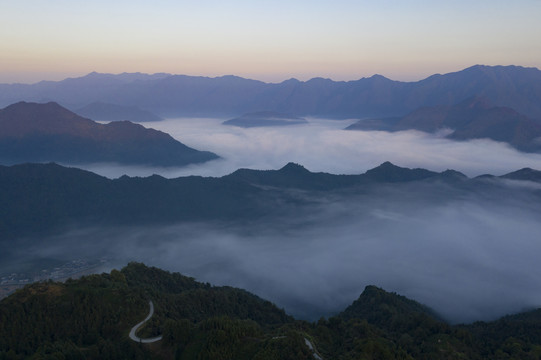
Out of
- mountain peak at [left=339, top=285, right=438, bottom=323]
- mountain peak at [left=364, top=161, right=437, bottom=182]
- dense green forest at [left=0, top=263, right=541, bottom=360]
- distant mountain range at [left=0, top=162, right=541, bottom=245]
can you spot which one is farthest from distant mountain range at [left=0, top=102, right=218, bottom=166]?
dense green forest at [left=0, top=263, right=541, bottom=360]

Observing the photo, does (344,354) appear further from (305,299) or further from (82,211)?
(82,211)

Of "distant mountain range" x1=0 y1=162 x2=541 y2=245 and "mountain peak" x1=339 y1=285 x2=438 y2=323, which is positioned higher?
"distant mountain range" x1=0 y1=162 x2=541 y2=245

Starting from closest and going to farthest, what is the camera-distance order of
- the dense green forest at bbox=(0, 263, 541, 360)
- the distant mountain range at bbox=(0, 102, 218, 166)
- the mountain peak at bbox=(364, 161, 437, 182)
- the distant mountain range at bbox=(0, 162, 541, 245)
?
1. the dense green forest at bbox=(0, 263, 541, 360)
2. the distant mountain range at bbox=(0, 162, 541, 245)
3. the mountain peak at bbox=(364, 161, 437, 182)
4. the distant mountain range at bbox=(0, 102, 218, 166)

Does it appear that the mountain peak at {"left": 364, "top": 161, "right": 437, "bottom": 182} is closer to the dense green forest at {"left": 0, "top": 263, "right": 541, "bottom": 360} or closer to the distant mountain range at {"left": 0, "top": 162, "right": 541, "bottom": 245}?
the distant mountain range at {"left": 0, "top": 162, "right": 541, "bottom": 245}

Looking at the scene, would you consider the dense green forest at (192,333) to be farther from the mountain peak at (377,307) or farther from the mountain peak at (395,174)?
the mountain peak at (395,174)

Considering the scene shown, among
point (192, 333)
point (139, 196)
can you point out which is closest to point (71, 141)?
point (139, 196)

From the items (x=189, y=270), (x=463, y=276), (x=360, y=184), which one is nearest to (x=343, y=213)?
(x=360, y=184)
